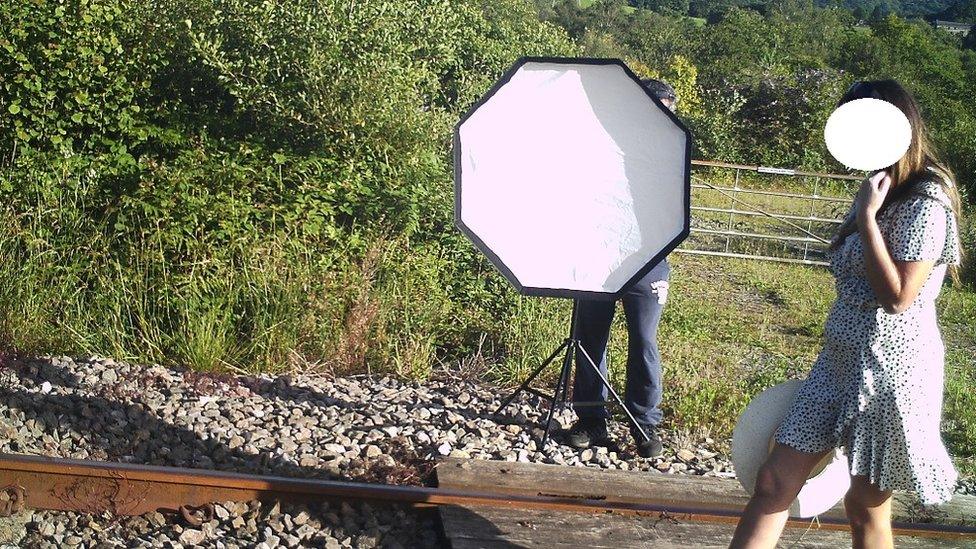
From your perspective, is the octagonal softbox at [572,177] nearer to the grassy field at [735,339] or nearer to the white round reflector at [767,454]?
the grassy field at [735,339]

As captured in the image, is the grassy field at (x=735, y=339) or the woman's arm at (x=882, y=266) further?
the grassy field at (x=735, y=339)

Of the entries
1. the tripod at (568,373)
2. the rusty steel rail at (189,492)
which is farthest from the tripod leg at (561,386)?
the rusty steel rail at (189,492)

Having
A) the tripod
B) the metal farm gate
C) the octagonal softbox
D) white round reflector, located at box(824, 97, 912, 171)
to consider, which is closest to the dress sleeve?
white round reflector, located at box(824, 97, 912, 171)

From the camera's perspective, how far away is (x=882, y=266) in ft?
10.8

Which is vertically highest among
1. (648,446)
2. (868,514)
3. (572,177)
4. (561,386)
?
(572,177)

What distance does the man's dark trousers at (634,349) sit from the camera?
5.71 metres

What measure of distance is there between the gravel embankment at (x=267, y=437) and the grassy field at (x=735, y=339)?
25.0 inches

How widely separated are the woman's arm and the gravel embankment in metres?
2.25

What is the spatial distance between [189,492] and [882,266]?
3.00 m

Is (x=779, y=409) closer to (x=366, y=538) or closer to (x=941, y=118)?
(x=366, y=538)

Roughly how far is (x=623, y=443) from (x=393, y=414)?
1.27 m

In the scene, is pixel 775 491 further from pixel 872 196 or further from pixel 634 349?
pixel 634 349

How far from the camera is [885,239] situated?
338cm

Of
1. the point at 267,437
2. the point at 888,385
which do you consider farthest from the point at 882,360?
the point at 267,437
